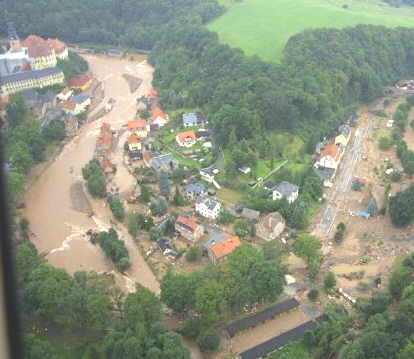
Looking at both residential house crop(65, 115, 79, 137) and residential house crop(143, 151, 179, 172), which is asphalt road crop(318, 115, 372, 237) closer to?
residential house crop(143, 151, 179, 172)

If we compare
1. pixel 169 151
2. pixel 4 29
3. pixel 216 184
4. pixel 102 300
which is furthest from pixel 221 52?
pixel 102 300

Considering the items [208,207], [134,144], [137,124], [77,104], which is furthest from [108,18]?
[208,207]

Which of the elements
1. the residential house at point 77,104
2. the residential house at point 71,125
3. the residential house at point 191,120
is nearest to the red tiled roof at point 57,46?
the residential house at point 77,104

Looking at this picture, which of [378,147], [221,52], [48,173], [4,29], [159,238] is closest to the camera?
[159,238]

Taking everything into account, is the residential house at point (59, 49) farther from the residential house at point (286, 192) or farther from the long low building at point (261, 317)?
the long low building at point (261, 317)

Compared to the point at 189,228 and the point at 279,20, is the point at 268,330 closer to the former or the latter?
the point at 189,228

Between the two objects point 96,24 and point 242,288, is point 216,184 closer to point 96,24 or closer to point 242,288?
point 242,288
